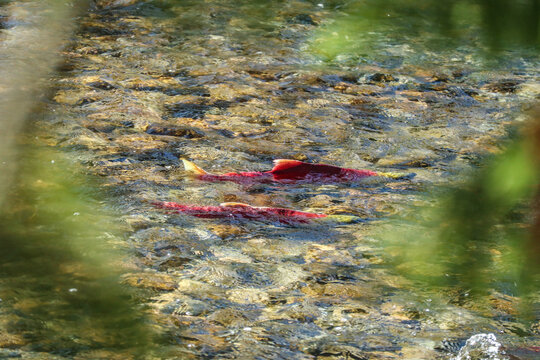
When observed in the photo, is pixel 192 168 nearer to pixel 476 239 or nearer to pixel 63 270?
pixel 63 270

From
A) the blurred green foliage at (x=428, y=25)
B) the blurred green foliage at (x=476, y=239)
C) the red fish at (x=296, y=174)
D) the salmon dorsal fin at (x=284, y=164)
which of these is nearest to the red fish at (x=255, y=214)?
the blurred green foliage at (x=476, y=239)

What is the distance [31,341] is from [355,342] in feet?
3.13

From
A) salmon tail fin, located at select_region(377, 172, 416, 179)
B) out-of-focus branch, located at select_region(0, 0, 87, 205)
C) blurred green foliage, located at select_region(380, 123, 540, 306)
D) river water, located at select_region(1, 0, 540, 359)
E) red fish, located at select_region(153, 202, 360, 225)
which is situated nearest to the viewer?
river water, located at select_region(1, 0, 540, 359)

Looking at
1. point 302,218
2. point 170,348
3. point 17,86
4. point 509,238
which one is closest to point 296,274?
point 302,218

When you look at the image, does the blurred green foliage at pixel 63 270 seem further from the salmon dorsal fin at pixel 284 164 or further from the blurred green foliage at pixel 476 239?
the blurred green foliage at pixel 476 239

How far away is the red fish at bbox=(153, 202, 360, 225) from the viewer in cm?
335

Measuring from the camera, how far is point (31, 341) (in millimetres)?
2270

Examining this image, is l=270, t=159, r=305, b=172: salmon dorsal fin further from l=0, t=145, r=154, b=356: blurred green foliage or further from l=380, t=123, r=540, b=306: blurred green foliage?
l=0, t=145, r=154, b=356: blurred green foliage

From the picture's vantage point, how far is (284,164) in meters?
3.95

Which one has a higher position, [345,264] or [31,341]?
[31,341]

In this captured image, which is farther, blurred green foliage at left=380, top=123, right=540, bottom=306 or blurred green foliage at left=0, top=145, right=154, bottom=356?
blurred green foliage at left=380, top=123, right=540, bottom=306

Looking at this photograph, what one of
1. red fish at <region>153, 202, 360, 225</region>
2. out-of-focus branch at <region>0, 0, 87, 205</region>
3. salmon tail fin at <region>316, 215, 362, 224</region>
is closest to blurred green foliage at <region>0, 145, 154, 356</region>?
out-of-focus branch at <region>0, 0, 87, 205</region>

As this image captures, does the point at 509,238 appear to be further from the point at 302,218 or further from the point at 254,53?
the point at 254,53

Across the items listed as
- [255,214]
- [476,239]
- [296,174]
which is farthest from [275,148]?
[476,239]
